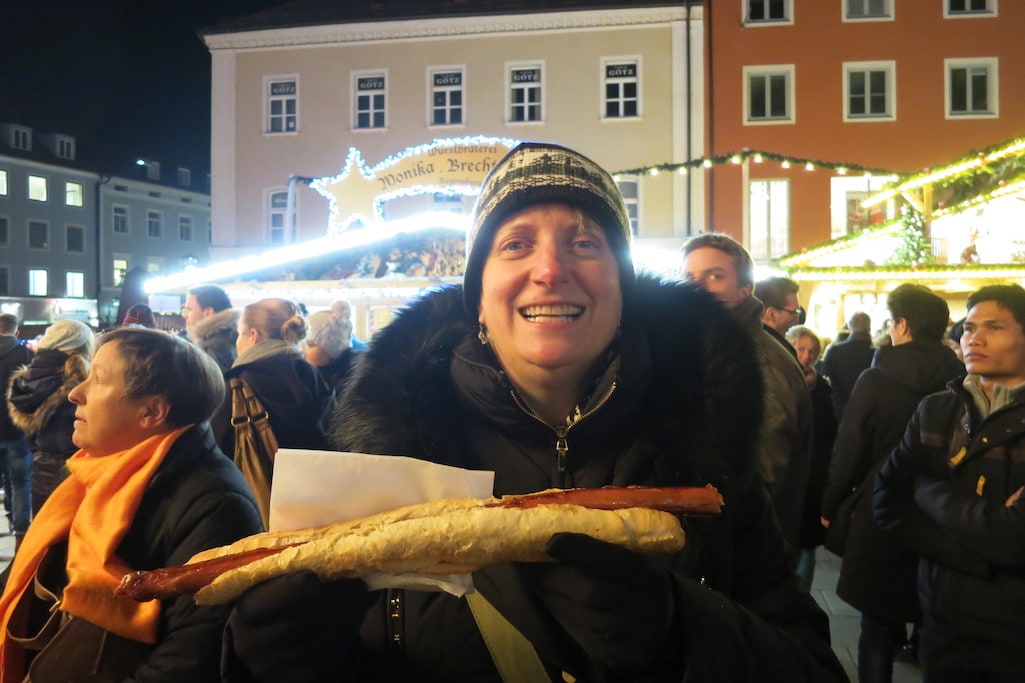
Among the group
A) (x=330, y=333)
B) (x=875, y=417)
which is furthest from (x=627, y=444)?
(x=330, y=333)

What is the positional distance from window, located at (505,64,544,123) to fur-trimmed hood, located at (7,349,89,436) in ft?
65.6

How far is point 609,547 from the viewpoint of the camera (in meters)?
1.13

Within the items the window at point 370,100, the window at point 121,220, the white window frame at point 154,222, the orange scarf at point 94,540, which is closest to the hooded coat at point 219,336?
the orange scarf at point 94,540

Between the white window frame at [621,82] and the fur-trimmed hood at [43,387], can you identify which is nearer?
the fur-trimmed hood at [43,387]

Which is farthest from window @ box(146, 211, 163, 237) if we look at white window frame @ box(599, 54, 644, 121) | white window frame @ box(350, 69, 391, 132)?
white window frame @ box(599, 54, 644, 121)

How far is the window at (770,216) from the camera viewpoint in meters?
22.4

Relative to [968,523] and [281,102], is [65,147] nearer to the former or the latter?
[281,102]

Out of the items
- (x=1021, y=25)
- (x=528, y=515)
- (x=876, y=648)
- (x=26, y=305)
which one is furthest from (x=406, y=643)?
(x=26, y=305)

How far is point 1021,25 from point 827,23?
17.8 feet

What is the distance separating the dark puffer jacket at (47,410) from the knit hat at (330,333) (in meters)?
1.71

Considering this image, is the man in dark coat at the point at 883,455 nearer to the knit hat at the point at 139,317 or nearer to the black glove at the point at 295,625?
the black glove at the point at 295,625

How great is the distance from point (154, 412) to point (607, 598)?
182cm

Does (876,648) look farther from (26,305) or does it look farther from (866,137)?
(26,305)

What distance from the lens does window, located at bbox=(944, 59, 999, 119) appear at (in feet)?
71.6
